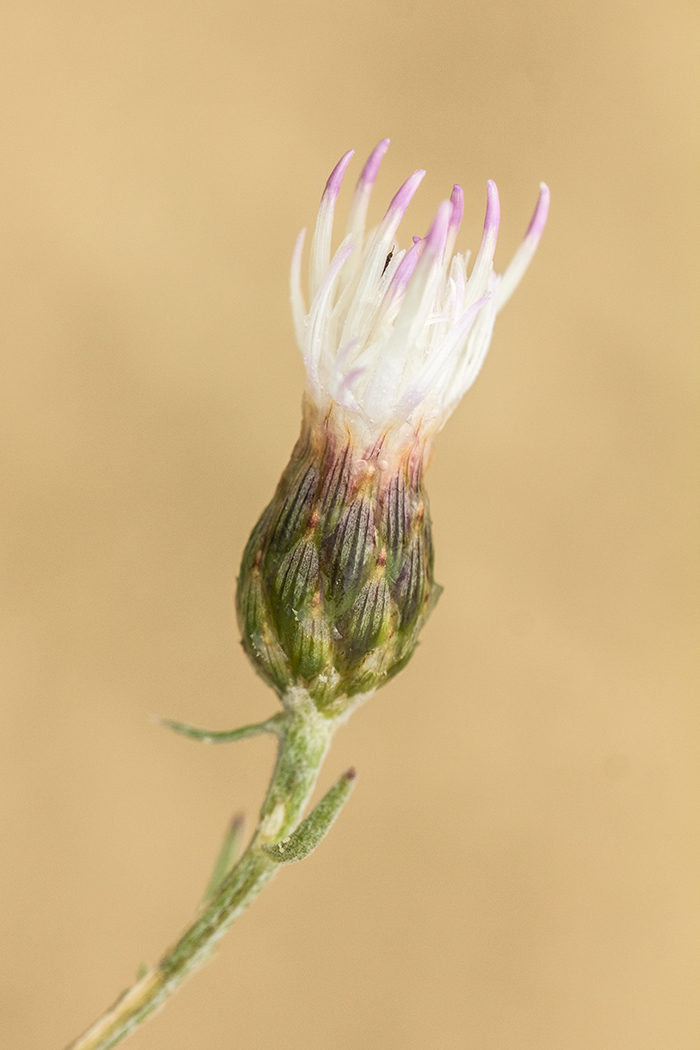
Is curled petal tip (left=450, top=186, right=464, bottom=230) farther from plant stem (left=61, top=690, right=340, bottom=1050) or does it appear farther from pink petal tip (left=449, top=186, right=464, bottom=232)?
plant stem (left=61, top=690, right=340, bottom=1050)

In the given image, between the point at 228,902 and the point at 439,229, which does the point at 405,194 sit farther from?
the point at 228,902

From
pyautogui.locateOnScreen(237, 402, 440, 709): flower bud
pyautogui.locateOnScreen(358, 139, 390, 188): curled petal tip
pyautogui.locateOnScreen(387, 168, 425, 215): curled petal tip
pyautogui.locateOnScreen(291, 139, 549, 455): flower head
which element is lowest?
pyautogui.locateOnScreen(237, 402, 440, 709): flower bud

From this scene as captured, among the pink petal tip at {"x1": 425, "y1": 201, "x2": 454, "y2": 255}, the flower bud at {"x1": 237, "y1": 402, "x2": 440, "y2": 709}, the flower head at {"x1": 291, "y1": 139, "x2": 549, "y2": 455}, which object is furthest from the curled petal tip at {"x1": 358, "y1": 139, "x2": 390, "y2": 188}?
the flower bud at {"x1": 237, "y1": 402, "x2": 440, "y2": 709}

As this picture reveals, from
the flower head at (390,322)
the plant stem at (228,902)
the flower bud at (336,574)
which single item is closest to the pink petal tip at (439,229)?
the flower head at (390,322)

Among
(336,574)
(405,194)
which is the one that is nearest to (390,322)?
(405,194)

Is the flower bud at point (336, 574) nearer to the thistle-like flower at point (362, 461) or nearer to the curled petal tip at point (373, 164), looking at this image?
the thistle-like flower at point (362, 461)

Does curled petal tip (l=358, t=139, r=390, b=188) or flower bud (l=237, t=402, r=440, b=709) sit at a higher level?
curled petal tip (l=358, t=139, r=390, b=188)
